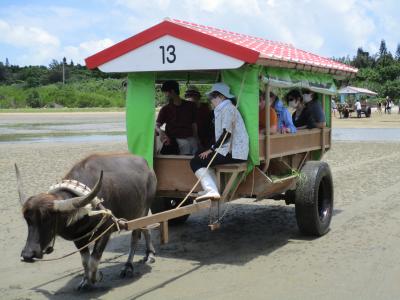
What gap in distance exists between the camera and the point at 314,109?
9023 millimetres

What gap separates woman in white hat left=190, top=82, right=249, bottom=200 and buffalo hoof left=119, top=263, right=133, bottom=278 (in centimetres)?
113

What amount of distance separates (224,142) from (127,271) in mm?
1812

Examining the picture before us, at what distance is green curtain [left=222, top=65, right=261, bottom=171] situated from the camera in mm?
6738

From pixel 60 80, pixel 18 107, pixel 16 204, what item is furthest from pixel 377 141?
pixel 60 80

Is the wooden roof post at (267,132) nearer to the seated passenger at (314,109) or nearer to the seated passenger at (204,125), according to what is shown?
the seated passenger at (204,125)

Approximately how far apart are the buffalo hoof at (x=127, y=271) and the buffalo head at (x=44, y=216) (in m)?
1.38

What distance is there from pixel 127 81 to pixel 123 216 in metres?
2.06

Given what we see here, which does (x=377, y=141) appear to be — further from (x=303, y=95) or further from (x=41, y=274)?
(x=41, y=274)

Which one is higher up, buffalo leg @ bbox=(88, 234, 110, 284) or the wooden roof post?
the wooden roof post

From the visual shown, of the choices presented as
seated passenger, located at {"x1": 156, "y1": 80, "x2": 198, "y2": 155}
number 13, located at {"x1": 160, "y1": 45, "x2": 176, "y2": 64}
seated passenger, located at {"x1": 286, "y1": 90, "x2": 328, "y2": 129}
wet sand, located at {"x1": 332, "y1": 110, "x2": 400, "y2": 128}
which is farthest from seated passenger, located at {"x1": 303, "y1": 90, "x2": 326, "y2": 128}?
wet sand, located at {"x1": 332, "y1": 110, "x2": 400, "y2": 128}

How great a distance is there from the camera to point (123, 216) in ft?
20.0

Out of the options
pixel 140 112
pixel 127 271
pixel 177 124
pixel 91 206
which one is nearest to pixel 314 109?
pixel 177 124

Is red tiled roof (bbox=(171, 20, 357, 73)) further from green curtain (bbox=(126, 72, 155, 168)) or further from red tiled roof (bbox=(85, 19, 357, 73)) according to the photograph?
green curtain (bbox=(126, 72, 155, 168))

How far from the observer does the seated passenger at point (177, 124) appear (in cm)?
775
